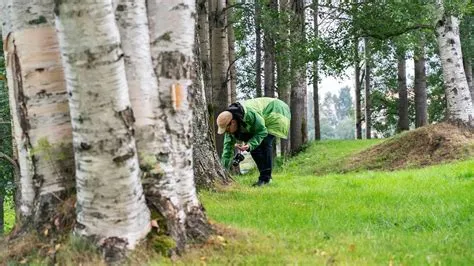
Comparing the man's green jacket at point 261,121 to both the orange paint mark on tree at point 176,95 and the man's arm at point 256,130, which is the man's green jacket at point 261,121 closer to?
the man's arm at point 256,130

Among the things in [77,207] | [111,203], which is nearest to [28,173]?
[77,207]

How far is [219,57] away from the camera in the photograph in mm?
13641

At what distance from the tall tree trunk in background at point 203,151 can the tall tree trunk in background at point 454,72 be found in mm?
7681

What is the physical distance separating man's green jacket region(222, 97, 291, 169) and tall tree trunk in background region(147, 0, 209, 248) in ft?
12.1

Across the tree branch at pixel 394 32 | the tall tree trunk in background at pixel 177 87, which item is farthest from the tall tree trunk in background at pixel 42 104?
the tree branch at pixel 394 32

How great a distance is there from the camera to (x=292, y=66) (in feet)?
51.5

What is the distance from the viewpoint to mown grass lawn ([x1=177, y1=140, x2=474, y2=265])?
3887 mm

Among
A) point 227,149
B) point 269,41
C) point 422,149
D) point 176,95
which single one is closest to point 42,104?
point 176,95

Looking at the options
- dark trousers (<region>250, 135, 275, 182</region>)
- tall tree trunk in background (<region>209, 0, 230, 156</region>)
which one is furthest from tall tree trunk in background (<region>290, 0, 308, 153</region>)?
dark trousers (<region>250, 135, 275, 182</region>)

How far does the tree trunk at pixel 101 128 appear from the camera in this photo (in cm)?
325

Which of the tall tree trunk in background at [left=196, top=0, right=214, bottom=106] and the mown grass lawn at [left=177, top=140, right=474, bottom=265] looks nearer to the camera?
the mown grass lawn at [left=177, top=140, right=474, bottom=265]

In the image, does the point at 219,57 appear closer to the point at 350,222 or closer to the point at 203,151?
the point at 203,151

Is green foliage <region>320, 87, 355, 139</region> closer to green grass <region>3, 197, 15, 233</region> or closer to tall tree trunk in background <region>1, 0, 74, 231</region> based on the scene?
green grass <region>3, 197, 15, 233</region>

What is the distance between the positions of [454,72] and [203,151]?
26.8 feet
